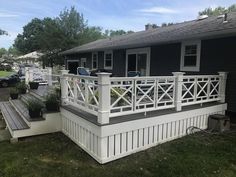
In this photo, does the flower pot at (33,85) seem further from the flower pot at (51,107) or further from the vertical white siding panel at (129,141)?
the vertical white siding panel at (129,141)

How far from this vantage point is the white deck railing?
13.5 ft

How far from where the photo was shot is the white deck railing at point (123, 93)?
4.10m

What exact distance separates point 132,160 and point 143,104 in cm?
120

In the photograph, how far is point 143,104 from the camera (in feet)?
15.5

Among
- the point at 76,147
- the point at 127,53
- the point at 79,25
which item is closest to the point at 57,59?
the point at 79,25

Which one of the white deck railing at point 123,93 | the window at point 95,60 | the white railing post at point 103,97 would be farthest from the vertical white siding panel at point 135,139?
the window at point 95,60

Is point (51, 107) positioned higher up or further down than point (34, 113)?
higher up

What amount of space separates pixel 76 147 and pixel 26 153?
1074mm

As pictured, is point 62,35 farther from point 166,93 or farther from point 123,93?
point 123,93

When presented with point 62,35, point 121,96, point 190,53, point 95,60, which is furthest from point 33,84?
point 62,35

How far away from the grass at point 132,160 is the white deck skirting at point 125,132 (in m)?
0.15

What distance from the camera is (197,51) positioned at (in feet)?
25.1

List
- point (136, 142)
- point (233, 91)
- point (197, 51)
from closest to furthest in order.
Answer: point (136, 142) → point (233, 91) → point (197, 51)

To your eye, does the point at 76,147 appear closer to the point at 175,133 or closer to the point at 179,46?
the point at 175,133
